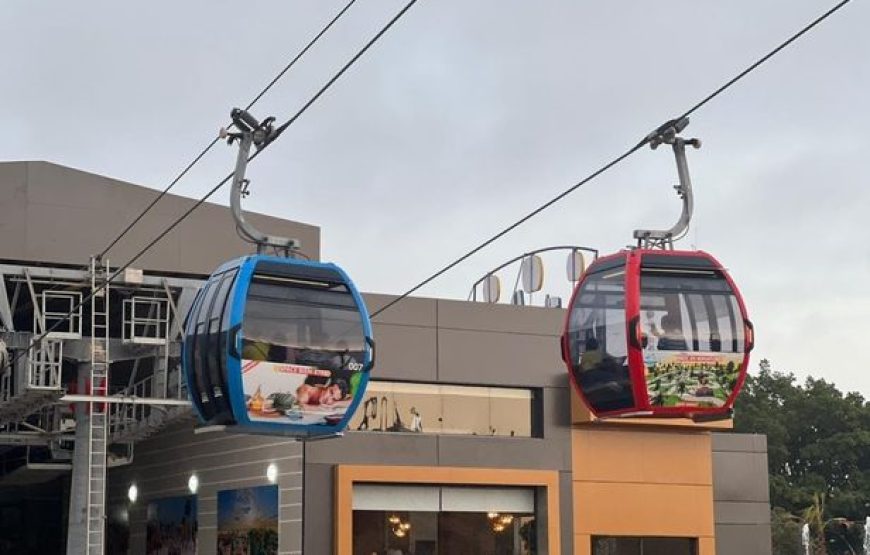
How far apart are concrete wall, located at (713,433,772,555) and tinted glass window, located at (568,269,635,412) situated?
13360 millimetres

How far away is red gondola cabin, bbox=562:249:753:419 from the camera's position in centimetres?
1518

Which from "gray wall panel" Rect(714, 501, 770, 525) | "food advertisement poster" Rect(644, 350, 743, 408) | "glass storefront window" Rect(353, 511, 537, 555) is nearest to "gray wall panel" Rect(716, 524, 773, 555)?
"gray wall panel" Rect(714, 501, 770, 525)

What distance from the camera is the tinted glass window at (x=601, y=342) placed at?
50.4 feet

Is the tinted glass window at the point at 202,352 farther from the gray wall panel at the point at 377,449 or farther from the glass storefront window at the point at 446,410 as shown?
the glass storefront window at the point at 446,410

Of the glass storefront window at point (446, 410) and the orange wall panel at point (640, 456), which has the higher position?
the glass storefront window at point (446, 410)

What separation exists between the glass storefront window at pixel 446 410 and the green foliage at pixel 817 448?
49.2 metres

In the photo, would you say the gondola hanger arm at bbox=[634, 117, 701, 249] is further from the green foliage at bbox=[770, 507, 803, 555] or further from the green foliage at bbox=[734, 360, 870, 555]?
the green foliage at bbox=[734, 360, 870, 555]

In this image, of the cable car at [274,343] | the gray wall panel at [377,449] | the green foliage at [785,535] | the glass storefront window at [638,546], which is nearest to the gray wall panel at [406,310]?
the gray wall panel at [377,449]

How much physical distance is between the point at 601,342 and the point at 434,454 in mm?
10049

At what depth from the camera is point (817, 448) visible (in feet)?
258

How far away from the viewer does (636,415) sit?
51.3ft

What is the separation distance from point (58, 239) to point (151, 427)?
380 centimetres

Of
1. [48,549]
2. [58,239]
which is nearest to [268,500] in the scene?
[58,239]

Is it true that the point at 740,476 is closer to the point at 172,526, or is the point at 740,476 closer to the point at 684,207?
the point at 172,526
